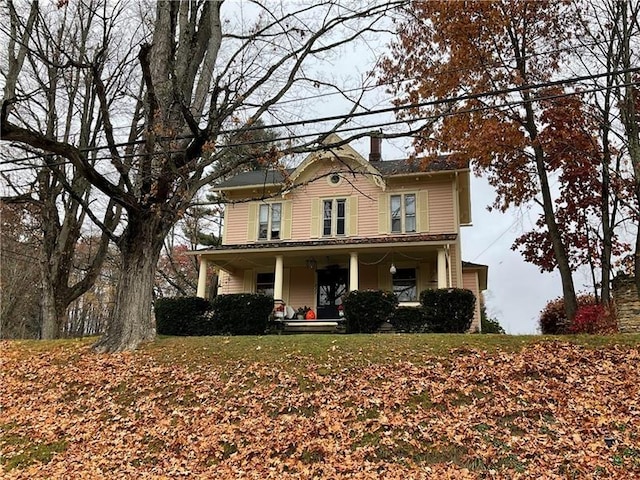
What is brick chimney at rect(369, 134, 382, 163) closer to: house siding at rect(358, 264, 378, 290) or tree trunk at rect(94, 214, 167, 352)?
house siding at rect(358, 264, 378, 290)

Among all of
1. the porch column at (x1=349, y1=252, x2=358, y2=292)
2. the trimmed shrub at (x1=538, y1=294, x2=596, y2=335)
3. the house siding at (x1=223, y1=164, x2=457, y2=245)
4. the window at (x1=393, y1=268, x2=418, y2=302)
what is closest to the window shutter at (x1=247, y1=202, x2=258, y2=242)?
the house siding at (x1=223, y1=164, x2=457, y2=245)

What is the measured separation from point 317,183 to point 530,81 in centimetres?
800

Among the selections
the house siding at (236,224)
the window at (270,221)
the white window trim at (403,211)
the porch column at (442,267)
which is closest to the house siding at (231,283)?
the house siding at (236,224)

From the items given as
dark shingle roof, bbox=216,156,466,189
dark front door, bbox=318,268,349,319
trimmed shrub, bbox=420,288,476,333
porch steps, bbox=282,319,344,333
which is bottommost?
porch steps, bbox=282,319,344,333

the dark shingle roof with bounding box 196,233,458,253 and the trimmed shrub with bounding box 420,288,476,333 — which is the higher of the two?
the dark shingle roof with bounding box 196,233,458,253

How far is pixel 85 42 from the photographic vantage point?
590 inches

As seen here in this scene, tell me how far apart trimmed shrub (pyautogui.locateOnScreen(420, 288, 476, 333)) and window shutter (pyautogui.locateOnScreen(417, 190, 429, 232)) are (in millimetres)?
4505

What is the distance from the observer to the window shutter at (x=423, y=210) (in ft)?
55.1

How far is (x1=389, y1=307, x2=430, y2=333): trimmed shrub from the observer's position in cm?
1277

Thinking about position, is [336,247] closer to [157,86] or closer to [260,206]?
[260,206]

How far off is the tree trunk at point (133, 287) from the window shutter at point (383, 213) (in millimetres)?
8742

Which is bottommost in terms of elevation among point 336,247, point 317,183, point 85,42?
point 336,247

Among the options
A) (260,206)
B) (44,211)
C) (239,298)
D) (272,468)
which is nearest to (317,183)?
(260,206)

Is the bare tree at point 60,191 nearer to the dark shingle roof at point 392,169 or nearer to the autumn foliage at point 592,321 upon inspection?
the dark shingle roof at point 392,169
